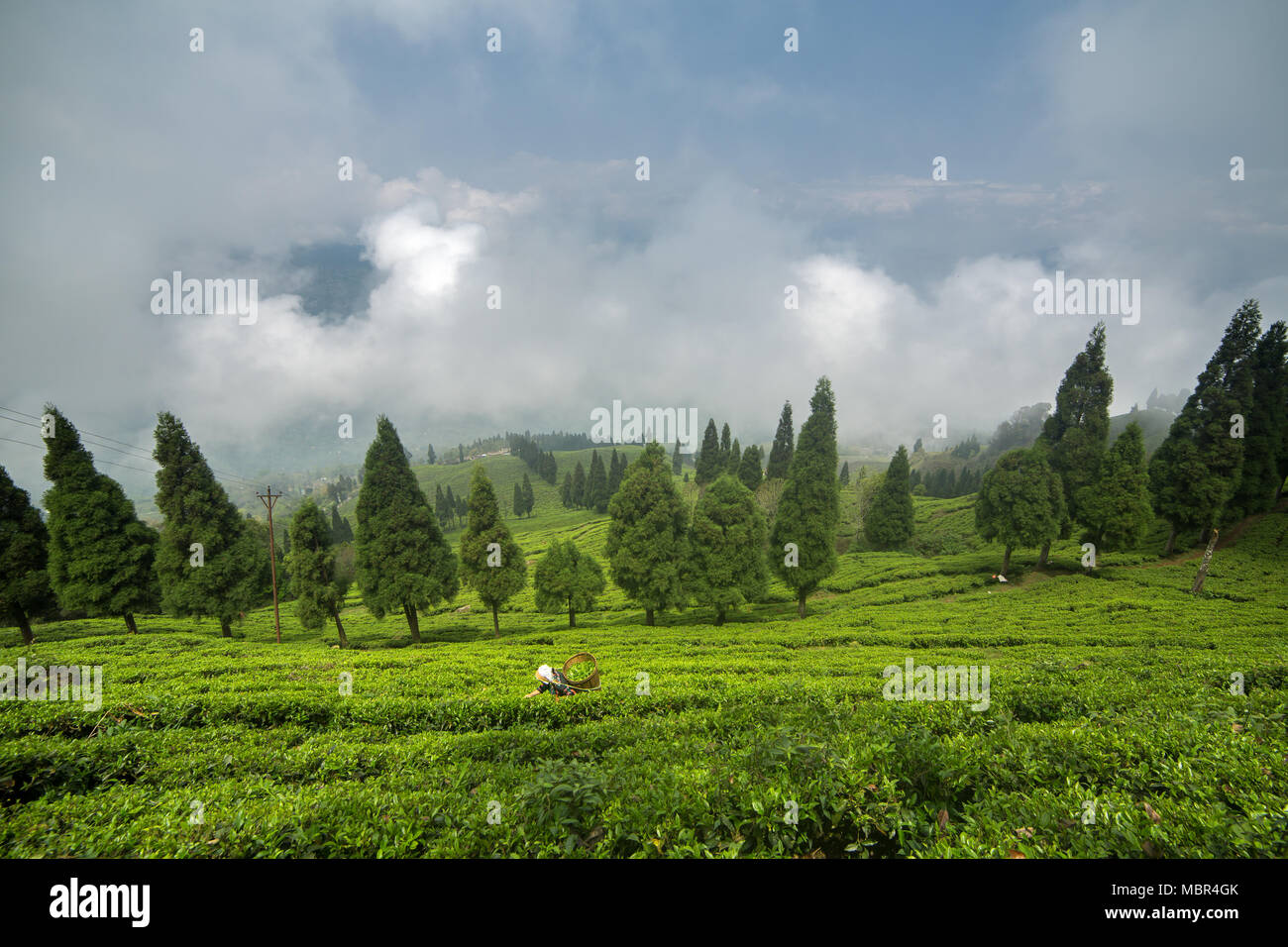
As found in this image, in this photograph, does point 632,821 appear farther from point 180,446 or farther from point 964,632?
point 180,446

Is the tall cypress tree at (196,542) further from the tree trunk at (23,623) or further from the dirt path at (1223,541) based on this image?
the dirt path at (1223,541)

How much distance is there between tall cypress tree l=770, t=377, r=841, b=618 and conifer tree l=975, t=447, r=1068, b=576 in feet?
43.2

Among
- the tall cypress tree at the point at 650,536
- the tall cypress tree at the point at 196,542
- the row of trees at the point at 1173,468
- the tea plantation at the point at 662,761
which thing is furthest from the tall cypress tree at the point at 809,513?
the tall cypress tree at the point at 196,542

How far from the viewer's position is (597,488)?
10625cm

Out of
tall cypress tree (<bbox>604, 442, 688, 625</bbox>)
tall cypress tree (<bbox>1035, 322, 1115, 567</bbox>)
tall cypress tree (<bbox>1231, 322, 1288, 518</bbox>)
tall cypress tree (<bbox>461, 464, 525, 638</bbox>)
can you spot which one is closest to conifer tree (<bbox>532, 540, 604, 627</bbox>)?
tall cypress tree (<bbox>461, 464, 525, 638</bbox>)

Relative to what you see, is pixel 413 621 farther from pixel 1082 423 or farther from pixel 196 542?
pixel 1082 423

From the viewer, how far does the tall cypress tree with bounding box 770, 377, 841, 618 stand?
26766 millimetres

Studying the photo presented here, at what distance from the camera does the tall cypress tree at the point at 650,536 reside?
2397 cm

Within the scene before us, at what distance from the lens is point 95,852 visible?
3.78 metres

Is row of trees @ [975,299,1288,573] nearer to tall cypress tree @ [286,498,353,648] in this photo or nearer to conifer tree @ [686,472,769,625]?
conifer tree @ [686,472,769,625]

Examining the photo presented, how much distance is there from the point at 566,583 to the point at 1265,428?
51.0m
